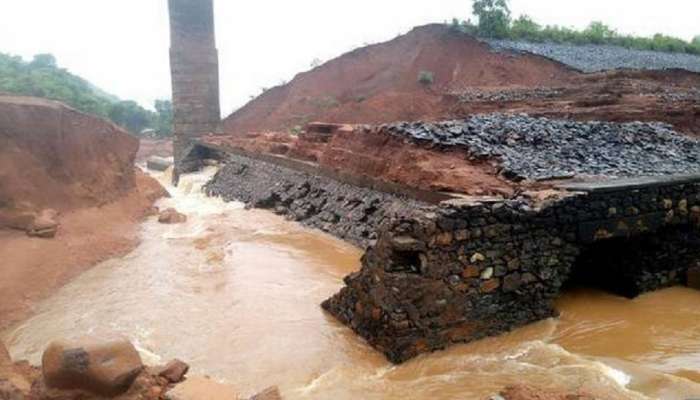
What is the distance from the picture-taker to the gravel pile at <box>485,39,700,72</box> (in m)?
23.1

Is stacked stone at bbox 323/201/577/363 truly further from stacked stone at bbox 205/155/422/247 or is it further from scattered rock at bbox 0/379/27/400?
scattered rock at bbox 0/379/27/400

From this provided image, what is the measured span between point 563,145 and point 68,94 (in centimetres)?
3023

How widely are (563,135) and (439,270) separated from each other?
6.39 meters

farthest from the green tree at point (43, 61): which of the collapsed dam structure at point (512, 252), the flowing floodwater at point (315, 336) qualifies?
the collapsed dam structure at point (512, 252)

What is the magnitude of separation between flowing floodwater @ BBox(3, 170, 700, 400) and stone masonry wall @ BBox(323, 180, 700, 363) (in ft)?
0.69

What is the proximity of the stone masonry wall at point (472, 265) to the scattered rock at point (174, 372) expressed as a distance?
199 centimetres

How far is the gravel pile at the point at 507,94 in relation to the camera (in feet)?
64.1

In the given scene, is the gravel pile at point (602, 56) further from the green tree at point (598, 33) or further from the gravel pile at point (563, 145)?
the gravel pile at point (563, 145)

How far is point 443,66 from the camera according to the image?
2672cm

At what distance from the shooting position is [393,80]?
27875mm

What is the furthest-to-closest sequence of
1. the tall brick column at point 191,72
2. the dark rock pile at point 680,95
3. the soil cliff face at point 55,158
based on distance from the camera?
the tall brick column at point 191,72 < the dark rock pile at point 680,95 < the soil cliff face at point 55,158

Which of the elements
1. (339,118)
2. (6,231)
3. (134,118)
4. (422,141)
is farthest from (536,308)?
(134,118)

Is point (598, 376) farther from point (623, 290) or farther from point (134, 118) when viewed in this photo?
point (134, 118)

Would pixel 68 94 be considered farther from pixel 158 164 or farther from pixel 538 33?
pixel 538 33
